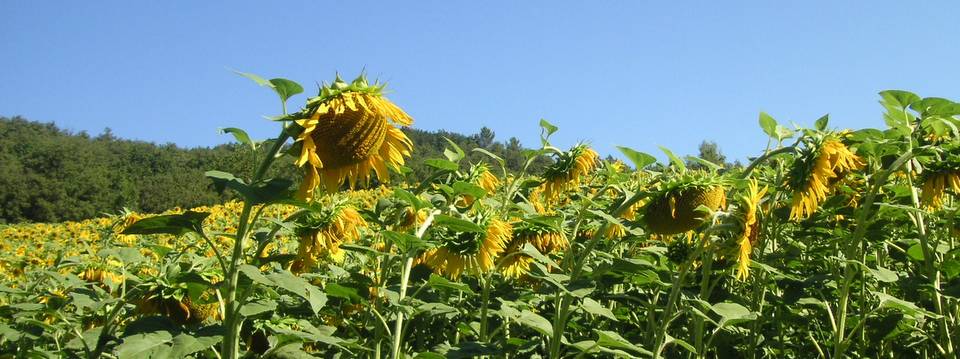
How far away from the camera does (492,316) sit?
316 cm

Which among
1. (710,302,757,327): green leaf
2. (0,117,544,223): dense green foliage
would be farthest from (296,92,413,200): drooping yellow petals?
(0,117,544,223): dense green foliage

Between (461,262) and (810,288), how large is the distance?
4.66 feet

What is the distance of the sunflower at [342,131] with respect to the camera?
1.87 meters

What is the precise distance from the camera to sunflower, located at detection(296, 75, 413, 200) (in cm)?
187

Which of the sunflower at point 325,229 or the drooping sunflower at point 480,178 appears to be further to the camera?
the drooping sunflower at point 480,178

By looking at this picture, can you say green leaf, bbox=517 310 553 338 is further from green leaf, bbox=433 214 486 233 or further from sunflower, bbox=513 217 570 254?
sunflower, bbox=513 217 570 254

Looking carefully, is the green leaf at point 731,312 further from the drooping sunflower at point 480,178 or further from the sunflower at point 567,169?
the drooping sunflower at point 480,178

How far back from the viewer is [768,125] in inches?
103

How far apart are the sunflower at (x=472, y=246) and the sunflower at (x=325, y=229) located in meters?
0.36

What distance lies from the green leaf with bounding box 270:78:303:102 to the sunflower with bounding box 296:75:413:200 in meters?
0.07

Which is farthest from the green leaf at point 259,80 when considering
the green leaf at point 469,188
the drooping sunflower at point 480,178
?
the drooping sunflower at point 480,178

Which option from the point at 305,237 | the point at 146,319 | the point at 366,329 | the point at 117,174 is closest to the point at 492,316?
the point at 366,329

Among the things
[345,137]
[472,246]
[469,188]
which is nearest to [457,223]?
[469,188]

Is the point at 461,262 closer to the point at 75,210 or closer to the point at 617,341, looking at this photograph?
the point at 617,341
